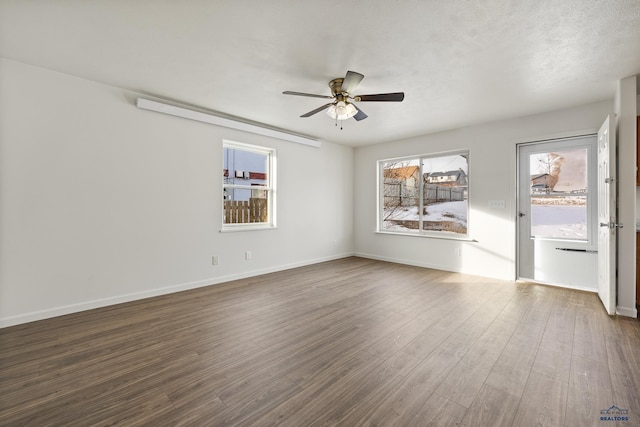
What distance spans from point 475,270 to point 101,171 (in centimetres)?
561

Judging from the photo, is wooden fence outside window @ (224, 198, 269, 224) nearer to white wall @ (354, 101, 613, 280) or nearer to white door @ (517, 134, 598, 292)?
white wall @ (354, 101, 613, 280)

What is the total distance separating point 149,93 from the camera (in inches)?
138

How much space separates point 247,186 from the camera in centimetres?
469

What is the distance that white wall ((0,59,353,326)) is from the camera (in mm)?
2742

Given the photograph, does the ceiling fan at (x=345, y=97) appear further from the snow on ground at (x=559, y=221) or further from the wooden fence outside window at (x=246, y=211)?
the snow on ground at (x=559, y=221)

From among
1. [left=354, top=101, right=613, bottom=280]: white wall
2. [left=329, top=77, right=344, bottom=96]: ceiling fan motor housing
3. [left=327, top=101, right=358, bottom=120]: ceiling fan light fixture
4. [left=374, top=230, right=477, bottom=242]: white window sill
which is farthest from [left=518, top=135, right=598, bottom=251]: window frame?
[left=329, top=77, right=344, bottom=96]: ceiling fan motor housing

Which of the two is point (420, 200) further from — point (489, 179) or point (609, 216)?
point (609, 216)

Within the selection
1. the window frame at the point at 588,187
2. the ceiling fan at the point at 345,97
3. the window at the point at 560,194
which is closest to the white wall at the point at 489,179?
the window frame at the point at 588,187

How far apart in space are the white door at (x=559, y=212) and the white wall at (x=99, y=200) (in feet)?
14.2

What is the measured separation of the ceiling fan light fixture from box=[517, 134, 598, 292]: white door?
309cm

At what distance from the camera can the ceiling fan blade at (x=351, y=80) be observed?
2.48 metres

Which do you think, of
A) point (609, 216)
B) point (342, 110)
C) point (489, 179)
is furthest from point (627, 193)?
point (342, 110)

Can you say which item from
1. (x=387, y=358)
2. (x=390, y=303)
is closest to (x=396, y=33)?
(x=387, y=358)

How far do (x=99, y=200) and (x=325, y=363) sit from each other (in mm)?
3087
